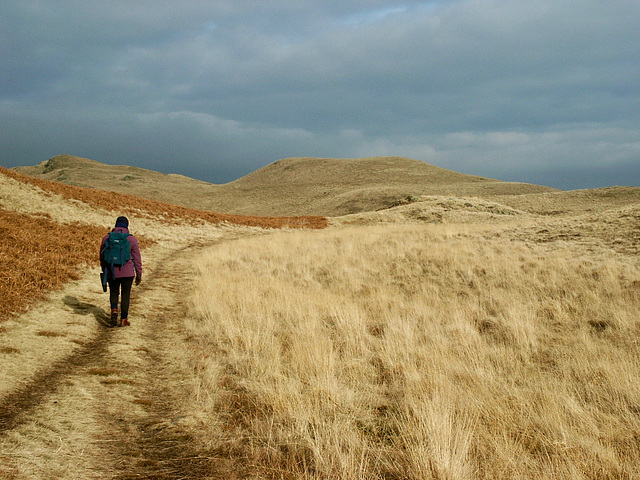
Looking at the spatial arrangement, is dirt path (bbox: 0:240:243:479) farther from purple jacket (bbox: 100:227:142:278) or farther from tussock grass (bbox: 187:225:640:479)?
purple jacket (bbox: 100:227:142:278)

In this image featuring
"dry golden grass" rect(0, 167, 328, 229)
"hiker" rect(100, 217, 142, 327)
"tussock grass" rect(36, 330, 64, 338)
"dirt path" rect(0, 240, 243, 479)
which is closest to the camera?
Result: "dirt path" rect(0, 240, 243, 479)

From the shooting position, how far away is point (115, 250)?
7594 mm

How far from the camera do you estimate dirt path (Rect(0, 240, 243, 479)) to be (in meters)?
3.25

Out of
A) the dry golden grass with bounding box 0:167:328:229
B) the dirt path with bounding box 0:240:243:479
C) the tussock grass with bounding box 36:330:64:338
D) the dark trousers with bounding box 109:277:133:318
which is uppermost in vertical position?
the dry golden grass with bounding box 0:167:328:229

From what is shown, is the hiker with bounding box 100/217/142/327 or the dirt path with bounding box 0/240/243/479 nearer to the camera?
the dirt path with bounding box 0/240/243/479

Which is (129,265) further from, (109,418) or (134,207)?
(134,207)

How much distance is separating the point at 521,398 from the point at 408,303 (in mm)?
4640

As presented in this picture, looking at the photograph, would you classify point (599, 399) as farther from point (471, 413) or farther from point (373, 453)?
point (373, 453)

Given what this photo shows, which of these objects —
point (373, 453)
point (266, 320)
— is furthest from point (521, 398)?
point (266, 320)

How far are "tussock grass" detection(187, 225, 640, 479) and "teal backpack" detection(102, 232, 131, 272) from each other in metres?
1.92

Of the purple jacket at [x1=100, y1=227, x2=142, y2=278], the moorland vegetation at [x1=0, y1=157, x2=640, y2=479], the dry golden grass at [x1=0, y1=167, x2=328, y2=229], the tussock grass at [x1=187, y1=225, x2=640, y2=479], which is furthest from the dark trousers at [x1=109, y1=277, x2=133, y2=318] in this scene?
the dry golden grass at [x1=0, y1=167, x2=328, y2=229]

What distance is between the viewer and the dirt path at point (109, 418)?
3250 mm

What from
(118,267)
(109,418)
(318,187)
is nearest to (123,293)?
(118,267)

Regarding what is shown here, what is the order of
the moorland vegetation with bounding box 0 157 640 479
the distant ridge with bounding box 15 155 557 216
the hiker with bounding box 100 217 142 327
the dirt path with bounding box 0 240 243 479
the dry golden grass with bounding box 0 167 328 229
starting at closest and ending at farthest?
1. the dirt path with bounding box 0 240 243 479
2. the moorland vegetation with bounding box 0 157 640 479
3. the hiker with bounding box 100 217 142 327
4. the dry golden grass with bounding box 0 167 328 229
5. the distant ridge with bounding box 15 155 557 216
